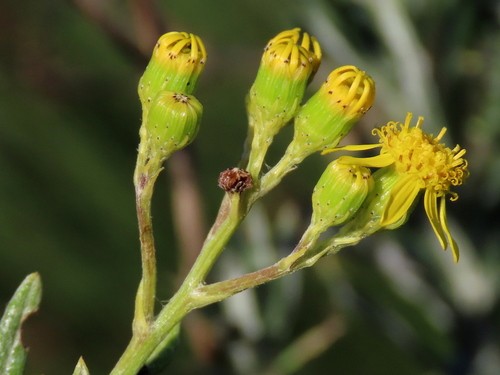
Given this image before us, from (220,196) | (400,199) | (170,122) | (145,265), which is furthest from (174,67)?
(220,196)

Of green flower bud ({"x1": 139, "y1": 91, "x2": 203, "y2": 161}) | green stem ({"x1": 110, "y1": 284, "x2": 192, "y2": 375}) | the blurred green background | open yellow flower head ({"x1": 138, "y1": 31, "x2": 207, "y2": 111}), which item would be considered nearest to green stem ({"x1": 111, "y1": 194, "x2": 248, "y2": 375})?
green stem ({"x1": 110, "y1": 284, "x2": 192, "y2": 375})

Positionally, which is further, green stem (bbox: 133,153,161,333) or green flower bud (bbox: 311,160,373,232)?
green flower bud (bbox: 311,160,373,232)

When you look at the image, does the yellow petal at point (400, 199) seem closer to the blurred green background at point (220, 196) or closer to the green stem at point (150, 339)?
the green stem at point (150, 339)

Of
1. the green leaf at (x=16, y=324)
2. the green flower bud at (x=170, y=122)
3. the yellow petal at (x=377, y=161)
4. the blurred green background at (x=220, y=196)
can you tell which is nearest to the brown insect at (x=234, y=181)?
the green flower bud at (x=170, y=122)

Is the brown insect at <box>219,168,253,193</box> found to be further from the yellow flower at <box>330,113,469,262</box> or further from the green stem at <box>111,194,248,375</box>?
the yellow flower at <box>330,113,469,262</box>

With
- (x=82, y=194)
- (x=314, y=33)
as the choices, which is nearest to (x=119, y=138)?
(x=82, y=194)

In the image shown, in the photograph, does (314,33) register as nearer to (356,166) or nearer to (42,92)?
(356,166)

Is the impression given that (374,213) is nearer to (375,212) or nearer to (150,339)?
(375,212)
